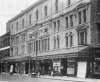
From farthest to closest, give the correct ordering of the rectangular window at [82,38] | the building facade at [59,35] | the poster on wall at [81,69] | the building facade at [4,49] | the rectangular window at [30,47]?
the building facade at [4,49], the rectangular window at [30,47], the rectangular window at [82,38], the building facade at [59,35], the poster on wall at [81,69]

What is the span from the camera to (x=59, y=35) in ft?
151

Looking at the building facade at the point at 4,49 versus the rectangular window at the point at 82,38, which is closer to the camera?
the rectangular window at the point at 82,38

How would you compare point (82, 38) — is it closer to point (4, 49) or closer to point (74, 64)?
point (74, 64)

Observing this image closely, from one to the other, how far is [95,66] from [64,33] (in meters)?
10.2

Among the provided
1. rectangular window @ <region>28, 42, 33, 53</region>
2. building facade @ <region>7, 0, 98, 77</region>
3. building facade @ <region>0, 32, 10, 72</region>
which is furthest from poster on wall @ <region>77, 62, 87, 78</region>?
building facade @ <region>0, 32, 10, 72</region>

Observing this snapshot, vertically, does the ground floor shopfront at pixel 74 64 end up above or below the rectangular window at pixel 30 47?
below

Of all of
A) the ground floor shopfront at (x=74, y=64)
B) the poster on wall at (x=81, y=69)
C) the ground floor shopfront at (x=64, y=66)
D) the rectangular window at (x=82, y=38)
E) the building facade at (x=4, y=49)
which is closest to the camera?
the ground floor shopfront at (x=74, y=64)

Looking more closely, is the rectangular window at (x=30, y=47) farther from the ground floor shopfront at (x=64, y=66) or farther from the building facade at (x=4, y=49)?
the building facade at (x=4, y=49)

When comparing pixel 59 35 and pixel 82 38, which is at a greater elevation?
pixel 59 35

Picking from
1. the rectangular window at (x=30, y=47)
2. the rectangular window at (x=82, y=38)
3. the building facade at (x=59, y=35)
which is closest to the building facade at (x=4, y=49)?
the building facade at (x=59, y=35)

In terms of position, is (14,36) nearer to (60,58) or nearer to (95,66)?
(60,58)

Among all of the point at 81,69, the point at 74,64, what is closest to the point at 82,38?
the point at 74,64

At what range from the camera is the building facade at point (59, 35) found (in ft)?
123

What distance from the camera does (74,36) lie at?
4116cm
